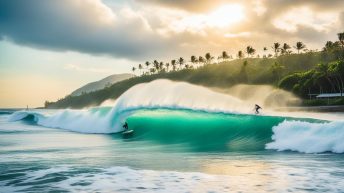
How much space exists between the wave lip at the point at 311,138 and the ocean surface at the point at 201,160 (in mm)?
35

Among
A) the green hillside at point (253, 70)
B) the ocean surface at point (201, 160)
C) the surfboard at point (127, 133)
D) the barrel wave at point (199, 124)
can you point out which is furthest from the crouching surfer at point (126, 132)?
the green hillside at point (253, 70)

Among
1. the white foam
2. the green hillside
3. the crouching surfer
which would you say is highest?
the green hillside

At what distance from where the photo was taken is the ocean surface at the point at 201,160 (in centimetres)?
899

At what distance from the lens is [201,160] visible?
42.2 feet

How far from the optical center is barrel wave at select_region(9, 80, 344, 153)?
15422 mm

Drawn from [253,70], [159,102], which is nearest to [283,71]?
[253,70]

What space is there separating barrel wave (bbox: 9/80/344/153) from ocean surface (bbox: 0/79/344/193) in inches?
2.0

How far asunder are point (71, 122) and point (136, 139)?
14822mm

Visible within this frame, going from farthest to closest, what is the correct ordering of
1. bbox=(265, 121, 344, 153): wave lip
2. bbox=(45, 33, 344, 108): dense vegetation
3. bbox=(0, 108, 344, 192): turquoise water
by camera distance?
bbox=(45, 33, 344, 108): dense vegetation < bbox=(265, 121, 344, 153): wave lip < bbox=(0, 108, 344, 192): turquoise water

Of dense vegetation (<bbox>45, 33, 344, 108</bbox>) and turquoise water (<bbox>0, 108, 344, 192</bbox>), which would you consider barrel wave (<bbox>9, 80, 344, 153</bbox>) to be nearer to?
turquoise water (<bbox>0, 108, 344, 192</bbox>)

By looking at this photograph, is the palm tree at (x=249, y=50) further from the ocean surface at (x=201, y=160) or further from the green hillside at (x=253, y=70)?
the ocean surface at (x=201, y=160)

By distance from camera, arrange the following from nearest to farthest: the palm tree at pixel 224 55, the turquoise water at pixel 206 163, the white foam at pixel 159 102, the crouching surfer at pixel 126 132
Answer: the turquoise water at pixel 206 163
the crouching surfer at pixel 126 132
the white foam at pixel 159 102
the palm tree at pixel 224 55

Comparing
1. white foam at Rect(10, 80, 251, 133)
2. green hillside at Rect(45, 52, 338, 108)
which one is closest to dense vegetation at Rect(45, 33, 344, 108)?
green hillside at Rect(45, 52, 338, 108)

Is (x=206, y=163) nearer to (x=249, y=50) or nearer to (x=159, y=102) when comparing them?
(x=159, y=102)
